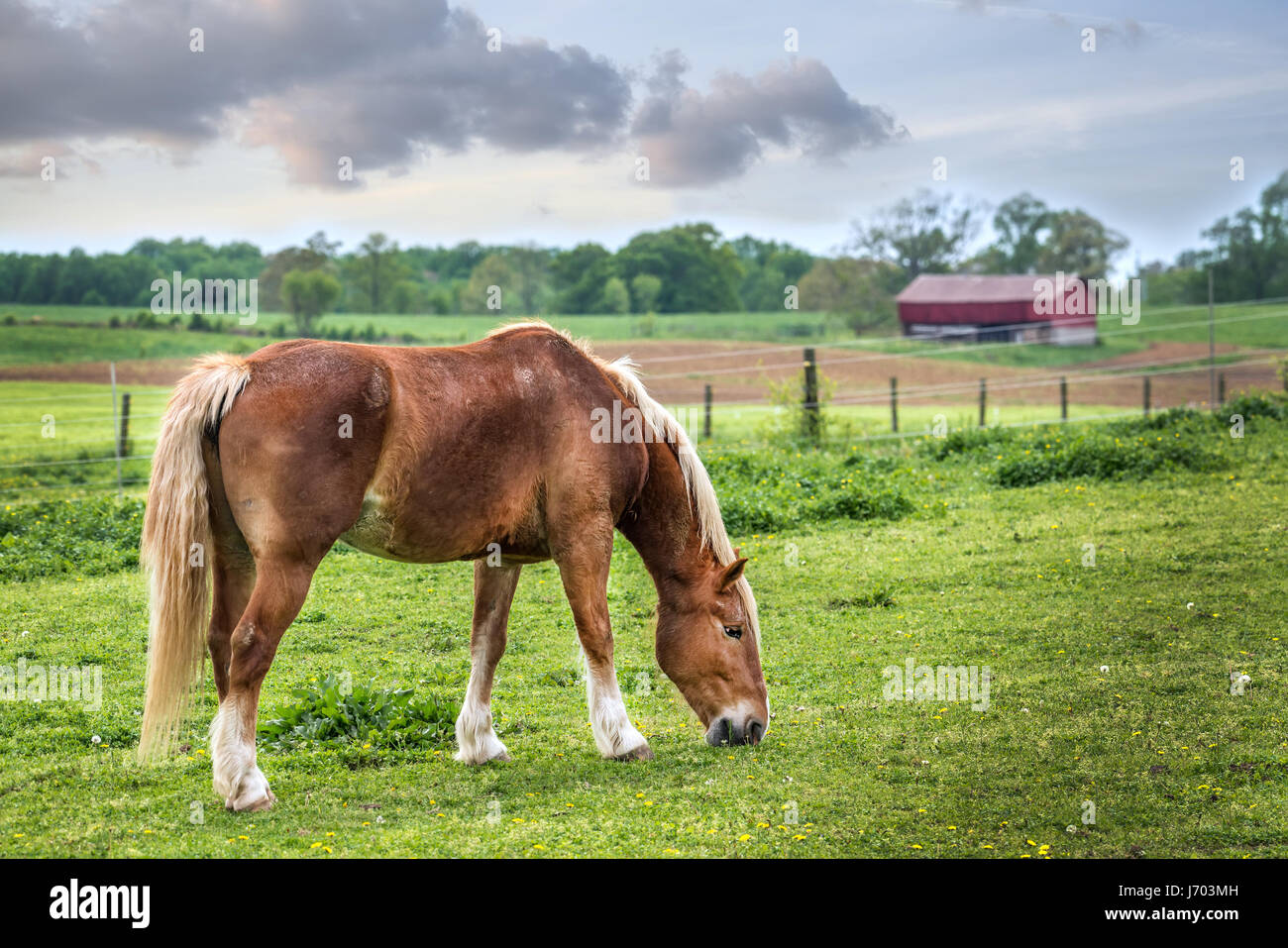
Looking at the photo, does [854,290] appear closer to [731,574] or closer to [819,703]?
[819,703]

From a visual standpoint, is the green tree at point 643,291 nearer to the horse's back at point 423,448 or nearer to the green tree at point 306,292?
the green tree at point 306,292

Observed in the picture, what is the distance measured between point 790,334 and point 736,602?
44064mm

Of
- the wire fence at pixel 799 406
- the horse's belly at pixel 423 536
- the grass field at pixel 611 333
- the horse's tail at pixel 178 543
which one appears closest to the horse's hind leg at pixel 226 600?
the horse's tail at pixel 178 543

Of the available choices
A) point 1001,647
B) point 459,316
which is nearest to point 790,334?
point 459,316

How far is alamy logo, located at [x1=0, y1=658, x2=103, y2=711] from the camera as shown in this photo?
19.8 ft

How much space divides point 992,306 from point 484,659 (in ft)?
159

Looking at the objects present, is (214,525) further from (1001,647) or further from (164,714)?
(1001,647)

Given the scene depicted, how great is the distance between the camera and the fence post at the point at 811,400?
51.5ft

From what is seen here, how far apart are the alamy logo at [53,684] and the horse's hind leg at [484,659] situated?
223cm

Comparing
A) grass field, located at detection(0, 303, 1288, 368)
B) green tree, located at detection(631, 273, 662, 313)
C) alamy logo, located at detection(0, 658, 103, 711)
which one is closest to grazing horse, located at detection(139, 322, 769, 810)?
alamy logo, located at detection(0, 658, 103, 711)

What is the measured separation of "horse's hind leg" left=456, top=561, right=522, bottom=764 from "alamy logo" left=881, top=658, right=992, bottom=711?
230cm

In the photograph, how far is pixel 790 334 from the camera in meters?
48.6

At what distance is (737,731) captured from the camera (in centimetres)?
540

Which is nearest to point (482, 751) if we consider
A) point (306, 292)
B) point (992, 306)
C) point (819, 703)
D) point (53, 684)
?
point (819, 703)
